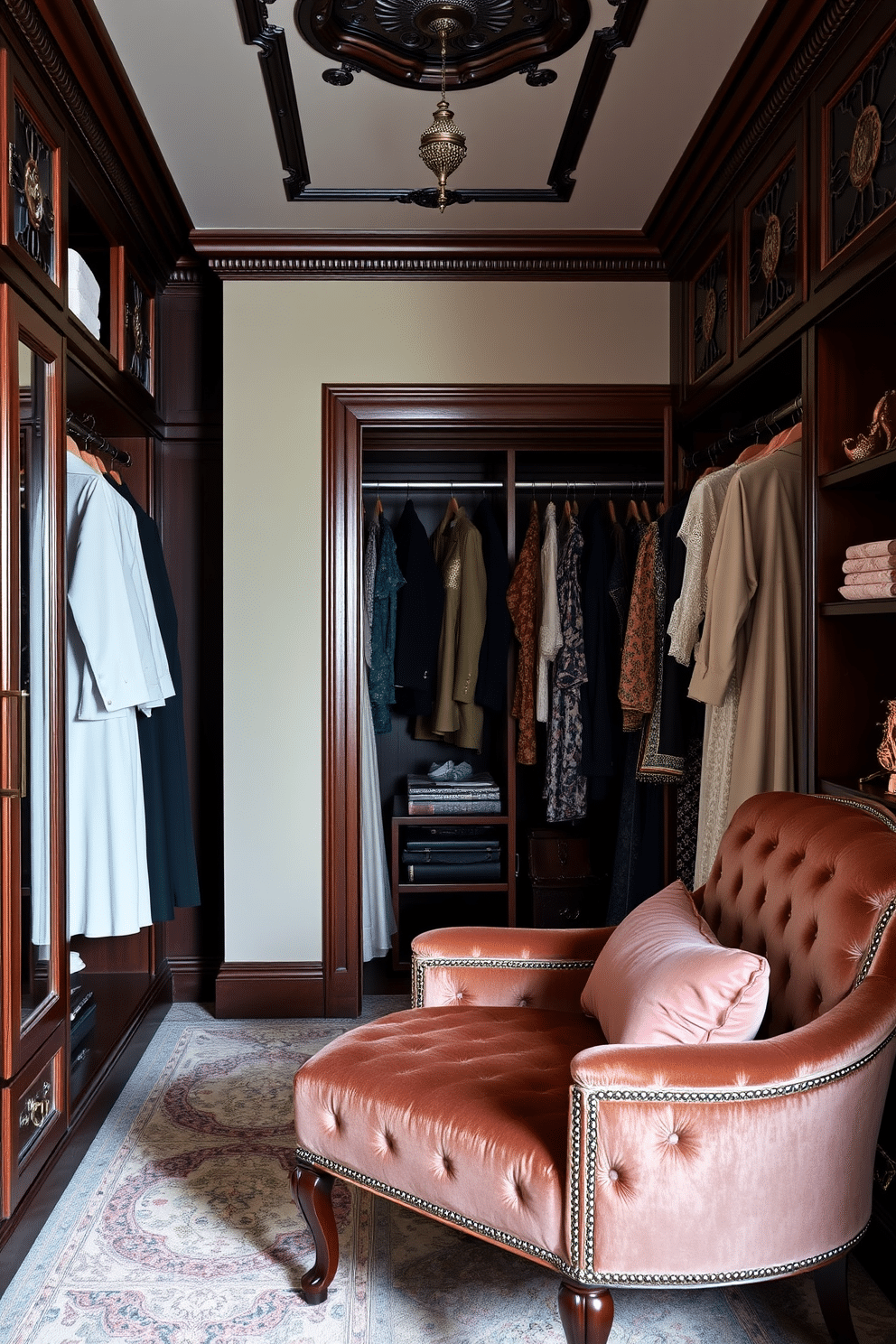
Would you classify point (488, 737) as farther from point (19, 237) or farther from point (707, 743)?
point (19, 237)

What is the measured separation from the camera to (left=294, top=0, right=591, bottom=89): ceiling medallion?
225cm

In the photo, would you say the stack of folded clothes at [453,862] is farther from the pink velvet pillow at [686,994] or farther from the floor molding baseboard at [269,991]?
the pink velvet pillow at [686,994]

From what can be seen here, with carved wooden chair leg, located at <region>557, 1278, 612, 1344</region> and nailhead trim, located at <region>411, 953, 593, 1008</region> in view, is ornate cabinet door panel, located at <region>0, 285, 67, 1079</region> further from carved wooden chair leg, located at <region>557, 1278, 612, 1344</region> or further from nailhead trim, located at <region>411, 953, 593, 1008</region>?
carved wooden chair leg, located at <region>557, 1278, 612, 1344</region>

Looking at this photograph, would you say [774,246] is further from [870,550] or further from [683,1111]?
[683,1111]

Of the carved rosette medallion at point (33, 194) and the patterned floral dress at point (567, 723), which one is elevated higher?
the carved rosette medallion at point (33, 194)

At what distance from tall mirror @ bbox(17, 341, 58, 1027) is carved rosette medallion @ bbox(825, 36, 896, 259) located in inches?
65.8

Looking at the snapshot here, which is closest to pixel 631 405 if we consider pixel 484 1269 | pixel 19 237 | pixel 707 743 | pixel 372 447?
pixel 372 447

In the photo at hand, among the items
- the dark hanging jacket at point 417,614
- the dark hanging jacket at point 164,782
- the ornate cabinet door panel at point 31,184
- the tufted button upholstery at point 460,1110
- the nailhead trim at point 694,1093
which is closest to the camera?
the nailhead trim at point 694,1093

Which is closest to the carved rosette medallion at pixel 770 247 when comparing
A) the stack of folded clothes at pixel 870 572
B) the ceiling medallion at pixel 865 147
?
the ceiling medallion at pixel 865 147

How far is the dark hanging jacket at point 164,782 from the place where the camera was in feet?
10.0

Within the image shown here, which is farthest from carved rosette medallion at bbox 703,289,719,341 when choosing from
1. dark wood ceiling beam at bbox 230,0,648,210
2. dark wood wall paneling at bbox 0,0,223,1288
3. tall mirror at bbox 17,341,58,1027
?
tall mirror at bbox 17,341,58,1027

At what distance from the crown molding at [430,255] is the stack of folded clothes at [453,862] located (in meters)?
1.97

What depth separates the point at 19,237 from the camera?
2125mm

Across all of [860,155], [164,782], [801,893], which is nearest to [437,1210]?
[801,893]
